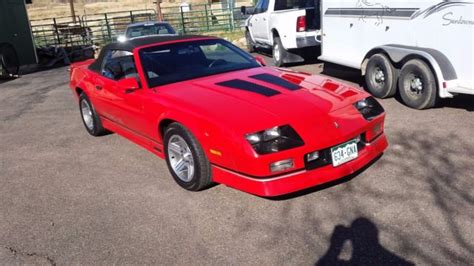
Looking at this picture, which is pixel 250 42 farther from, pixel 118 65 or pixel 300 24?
pixel 118 65

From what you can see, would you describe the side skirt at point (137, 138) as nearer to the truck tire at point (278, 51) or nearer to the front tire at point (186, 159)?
the front tire at point (186, 159)

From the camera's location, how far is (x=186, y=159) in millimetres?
4328

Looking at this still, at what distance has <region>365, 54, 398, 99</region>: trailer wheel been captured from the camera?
7.23 m

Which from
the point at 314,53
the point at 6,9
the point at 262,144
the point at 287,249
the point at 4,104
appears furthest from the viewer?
the point at 6,9

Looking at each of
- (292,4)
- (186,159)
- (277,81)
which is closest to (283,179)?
(186,159)

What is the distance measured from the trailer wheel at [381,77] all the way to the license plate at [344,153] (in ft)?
11.8

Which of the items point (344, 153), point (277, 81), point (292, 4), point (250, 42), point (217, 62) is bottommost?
point (250, 42)

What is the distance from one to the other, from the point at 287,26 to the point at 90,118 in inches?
235

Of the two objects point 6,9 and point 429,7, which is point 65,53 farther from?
point 429,7

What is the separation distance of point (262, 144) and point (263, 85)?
1105mm

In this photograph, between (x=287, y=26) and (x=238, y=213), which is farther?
(x=287, y=26)

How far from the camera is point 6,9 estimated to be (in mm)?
16141

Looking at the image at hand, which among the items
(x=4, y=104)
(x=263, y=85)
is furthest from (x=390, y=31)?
(x=4, y=104)

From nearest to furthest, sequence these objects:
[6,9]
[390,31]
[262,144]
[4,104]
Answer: [262,144]
[390,31]
[4,104]
[6,9]
